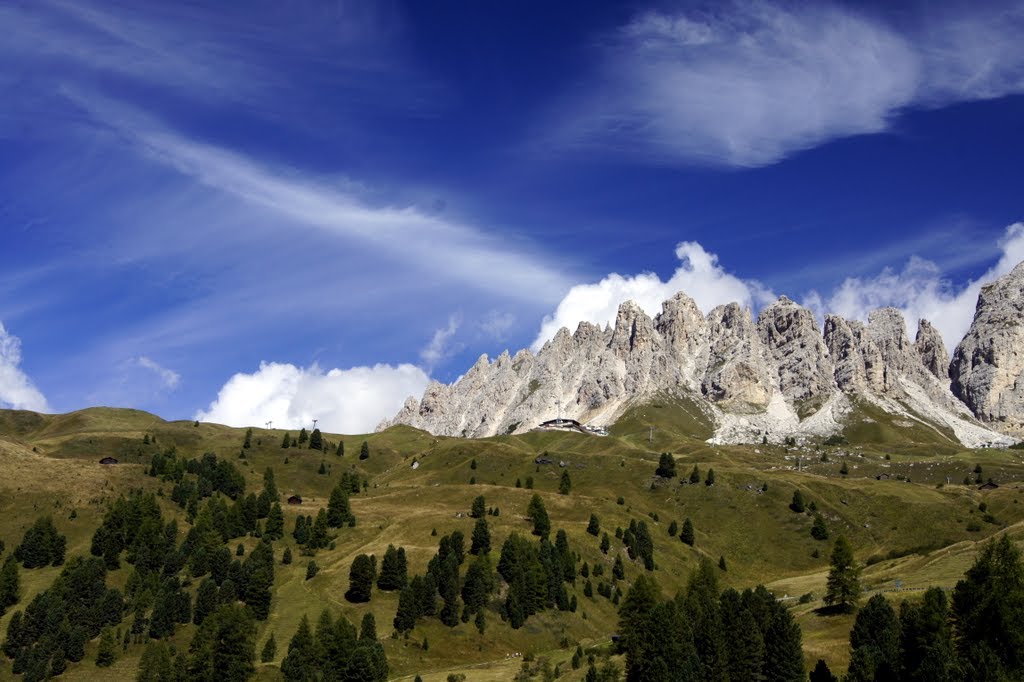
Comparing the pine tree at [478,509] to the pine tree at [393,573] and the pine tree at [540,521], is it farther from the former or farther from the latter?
the pine tree at [393,573]

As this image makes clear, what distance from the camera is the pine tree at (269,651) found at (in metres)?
127

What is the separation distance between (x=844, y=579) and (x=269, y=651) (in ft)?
291

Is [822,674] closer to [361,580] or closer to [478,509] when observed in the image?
[361,580]

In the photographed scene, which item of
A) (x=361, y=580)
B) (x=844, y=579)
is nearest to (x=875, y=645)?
(x=844, y=579)

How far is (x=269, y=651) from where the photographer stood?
128250 millimetres

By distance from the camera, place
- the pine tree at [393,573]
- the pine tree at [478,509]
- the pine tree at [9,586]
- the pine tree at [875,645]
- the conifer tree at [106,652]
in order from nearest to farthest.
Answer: the pine tree at [875,645] → the conifer tree at [106,652] → the pine tree at [393,573] → the pine tree at [9,586] → the pine tree at [478,509]

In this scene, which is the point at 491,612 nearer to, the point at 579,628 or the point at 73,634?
the point at 579,628

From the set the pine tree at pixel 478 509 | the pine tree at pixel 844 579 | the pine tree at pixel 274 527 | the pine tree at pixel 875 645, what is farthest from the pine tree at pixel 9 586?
the pine tree at pixel 875 645

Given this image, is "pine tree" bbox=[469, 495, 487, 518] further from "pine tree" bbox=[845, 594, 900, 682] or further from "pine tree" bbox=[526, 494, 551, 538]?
"pine tree" bbox=[845, 594, 900, 682]

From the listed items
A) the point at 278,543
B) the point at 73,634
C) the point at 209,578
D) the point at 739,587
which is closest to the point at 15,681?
the point at 73,634

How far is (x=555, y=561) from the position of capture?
16238 cm

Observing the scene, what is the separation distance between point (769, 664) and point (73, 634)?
118 metres

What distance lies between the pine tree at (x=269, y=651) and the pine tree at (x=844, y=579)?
86.4 metres

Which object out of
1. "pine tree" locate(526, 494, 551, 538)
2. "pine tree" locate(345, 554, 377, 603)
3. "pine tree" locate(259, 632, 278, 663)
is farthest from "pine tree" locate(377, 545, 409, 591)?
"pine tree" locate(526, 494, 551, 538)
